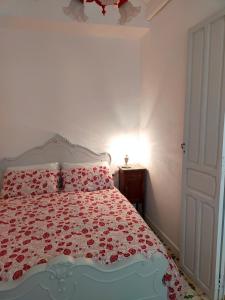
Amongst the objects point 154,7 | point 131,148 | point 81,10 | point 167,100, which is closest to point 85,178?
point 131,148

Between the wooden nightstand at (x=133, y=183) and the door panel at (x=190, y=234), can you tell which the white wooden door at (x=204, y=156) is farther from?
the wooden nightstand at (x=133, y=183)

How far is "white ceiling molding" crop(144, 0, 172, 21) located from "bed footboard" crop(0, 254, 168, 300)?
2.42 m

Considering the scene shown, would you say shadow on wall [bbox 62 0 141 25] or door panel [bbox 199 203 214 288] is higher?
shadow on wall [bbox 62 0 141 25]

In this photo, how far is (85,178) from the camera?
2.78m

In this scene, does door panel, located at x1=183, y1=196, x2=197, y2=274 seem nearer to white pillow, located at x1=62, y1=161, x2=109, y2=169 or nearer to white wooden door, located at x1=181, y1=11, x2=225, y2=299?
white wooden door, located at x1=181, y1=11, x2=225, y2=299

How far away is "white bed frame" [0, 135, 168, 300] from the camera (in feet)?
4.16

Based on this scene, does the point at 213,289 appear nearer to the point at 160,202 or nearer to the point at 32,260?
the point at 160,202

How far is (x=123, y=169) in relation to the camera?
121 inches

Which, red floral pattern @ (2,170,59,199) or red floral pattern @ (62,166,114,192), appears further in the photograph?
red floral pattern @ (62,166,114,192)

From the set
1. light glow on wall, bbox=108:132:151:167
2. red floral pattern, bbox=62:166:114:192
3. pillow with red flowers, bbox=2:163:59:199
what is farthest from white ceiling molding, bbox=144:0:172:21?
pillow with red flowers, bbox=2:163:59:199

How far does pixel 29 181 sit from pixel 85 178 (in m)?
0.63

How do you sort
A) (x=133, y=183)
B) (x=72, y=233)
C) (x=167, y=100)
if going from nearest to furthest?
(x=72, y=233)
(x=167, y=100)
(x=133, y=183)

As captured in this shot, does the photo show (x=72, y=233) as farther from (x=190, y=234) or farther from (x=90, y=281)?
(x=190, y=234)

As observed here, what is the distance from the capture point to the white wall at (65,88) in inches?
112
